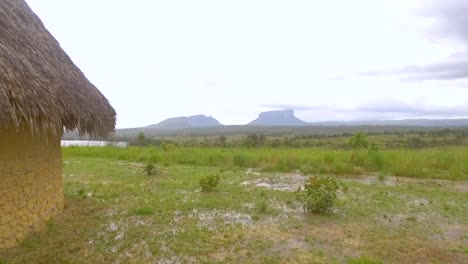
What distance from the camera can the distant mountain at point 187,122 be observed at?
158 m

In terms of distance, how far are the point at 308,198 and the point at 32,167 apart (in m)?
5.38

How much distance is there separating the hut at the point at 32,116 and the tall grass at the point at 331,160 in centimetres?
1089

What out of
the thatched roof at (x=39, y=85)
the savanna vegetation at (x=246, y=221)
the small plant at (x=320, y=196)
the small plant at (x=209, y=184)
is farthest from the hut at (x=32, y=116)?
the small plant at (x=320, y=196)

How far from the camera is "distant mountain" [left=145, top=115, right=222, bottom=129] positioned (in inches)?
6220

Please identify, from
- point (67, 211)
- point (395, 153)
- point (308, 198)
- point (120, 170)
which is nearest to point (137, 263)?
point (67, 211)

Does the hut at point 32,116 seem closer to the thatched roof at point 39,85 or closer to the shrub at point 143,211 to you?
the thatched roof at point 39,85

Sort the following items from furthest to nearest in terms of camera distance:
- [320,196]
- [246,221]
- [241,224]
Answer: [320,196], [246,221], [241,224]

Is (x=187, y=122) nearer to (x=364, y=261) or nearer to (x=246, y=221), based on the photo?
(x=246, y=221)

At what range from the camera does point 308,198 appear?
9.23 m

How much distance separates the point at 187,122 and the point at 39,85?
164m

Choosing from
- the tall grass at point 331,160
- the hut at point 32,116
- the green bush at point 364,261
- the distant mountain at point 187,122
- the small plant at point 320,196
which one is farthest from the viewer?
the distant mountain at point 187,122

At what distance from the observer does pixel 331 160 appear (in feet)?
59.5

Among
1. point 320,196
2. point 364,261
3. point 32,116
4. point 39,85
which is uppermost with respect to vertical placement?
point 39,85

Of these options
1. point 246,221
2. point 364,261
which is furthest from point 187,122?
point 364,261
